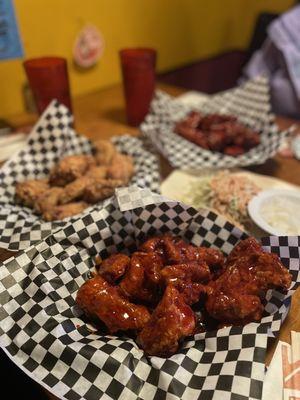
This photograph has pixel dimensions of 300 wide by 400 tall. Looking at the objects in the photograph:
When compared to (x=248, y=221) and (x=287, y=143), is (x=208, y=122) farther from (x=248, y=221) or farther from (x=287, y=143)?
(x=248, y=221)

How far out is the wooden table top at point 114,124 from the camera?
1252mm

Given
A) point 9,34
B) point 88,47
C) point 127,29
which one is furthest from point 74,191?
point 127,29

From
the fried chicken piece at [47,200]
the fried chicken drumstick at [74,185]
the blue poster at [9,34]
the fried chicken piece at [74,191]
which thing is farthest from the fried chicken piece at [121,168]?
the blue poster at [9,34]

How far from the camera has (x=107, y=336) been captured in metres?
1.02

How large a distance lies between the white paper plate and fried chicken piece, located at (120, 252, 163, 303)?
1.48 feet

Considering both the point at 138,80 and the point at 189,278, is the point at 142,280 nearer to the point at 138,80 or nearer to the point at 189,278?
the point at 189,278

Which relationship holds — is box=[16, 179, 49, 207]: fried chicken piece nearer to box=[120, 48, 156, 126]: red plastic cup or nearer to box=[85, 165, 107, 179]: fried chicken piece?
box=[85, 165, 107, 179]: fried chicken piece

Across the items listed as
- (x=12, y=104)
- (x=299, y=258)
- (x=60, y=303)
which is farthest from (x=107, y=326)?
(x=12, y=104)

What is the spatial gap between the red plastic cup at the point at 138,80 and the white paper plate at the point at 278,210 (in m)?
1.02

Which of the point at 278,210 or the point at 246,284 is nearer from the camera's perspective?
the point at 246,284

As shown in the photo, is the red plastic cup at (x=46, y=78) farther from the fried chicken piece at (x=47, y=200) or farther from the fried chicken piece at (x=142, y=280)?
the fried chicken piece at (x=142, y=280)

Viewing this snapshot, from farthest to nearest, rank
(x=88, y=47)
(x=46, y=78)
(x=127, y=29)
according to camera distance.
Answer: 1. (x=127, y=29)
2. (x=88, y=47)
3. (x=46, y=78)

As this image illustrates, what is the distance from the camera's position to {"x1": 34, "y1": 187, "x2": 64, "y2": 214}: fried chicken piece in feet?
4.89

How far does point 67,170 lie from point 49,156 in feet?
0.67
